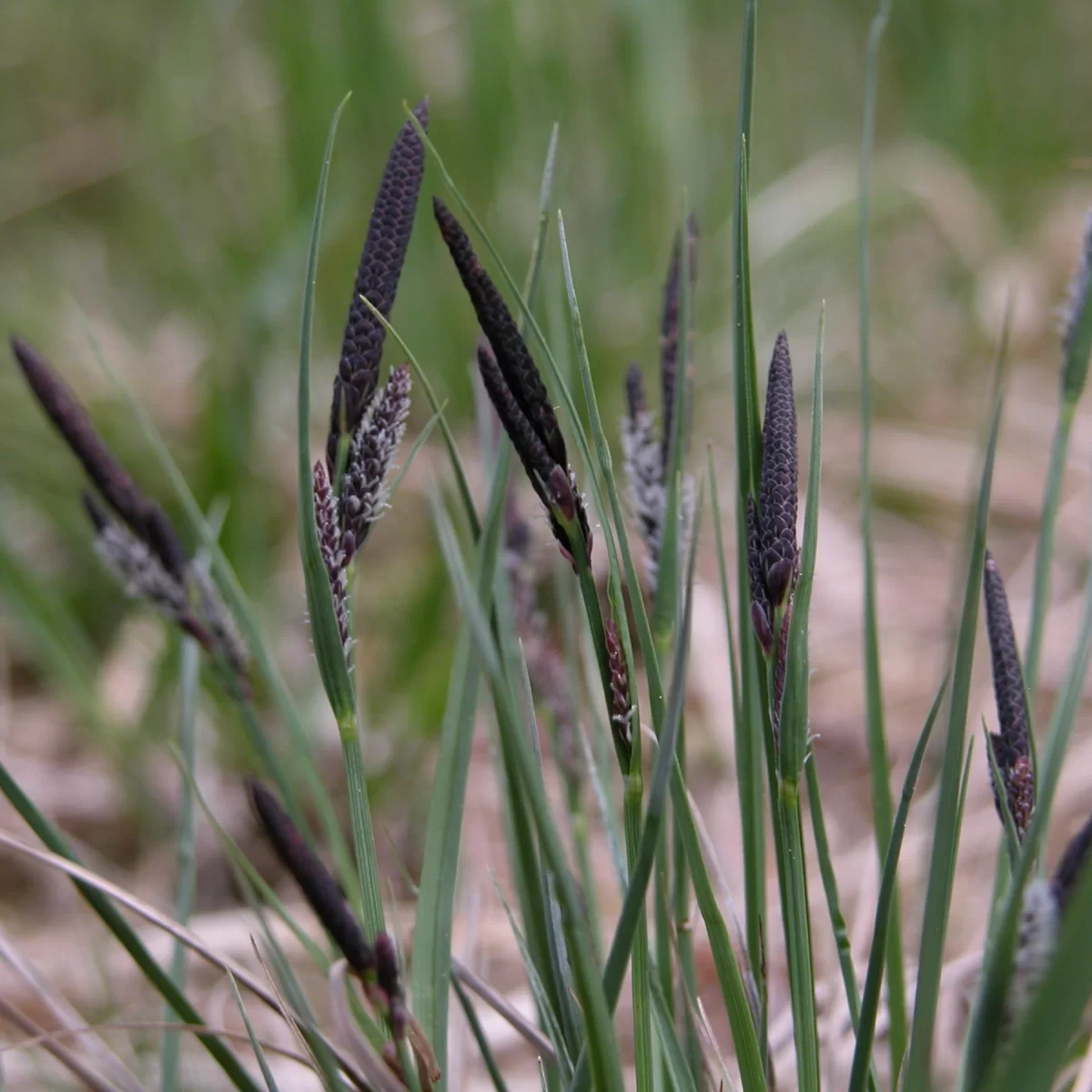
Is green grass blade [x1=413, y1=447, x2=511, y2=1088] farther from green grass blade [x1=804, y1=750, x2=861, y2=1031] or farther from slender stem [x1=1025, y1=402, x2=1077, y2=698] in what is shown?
slender stem [x1=1025, y1=402, x2=1077, y2=698]

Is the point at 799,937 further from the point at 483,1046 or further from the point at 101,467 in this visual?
the point at 101,467

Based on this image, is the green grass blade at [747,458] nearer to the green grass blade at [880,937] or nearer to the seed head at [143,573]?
the green grass blade at [880,937]

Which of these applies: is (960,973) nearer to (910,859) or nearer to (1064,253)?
(910,859)

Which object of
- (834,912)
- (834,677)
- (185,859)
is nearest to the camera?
(834,912)

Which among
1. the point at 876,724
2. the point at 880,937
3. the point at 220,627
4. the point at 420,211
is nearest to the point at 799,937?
the point at 880,937

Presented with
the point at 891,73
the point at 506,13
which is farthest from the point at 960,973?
the point at 891,73

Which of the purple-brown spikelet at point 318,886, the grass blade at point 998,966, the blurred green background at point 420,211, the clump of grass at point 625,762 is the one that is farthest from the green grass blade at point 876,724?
the blurred green background at point 420,211
